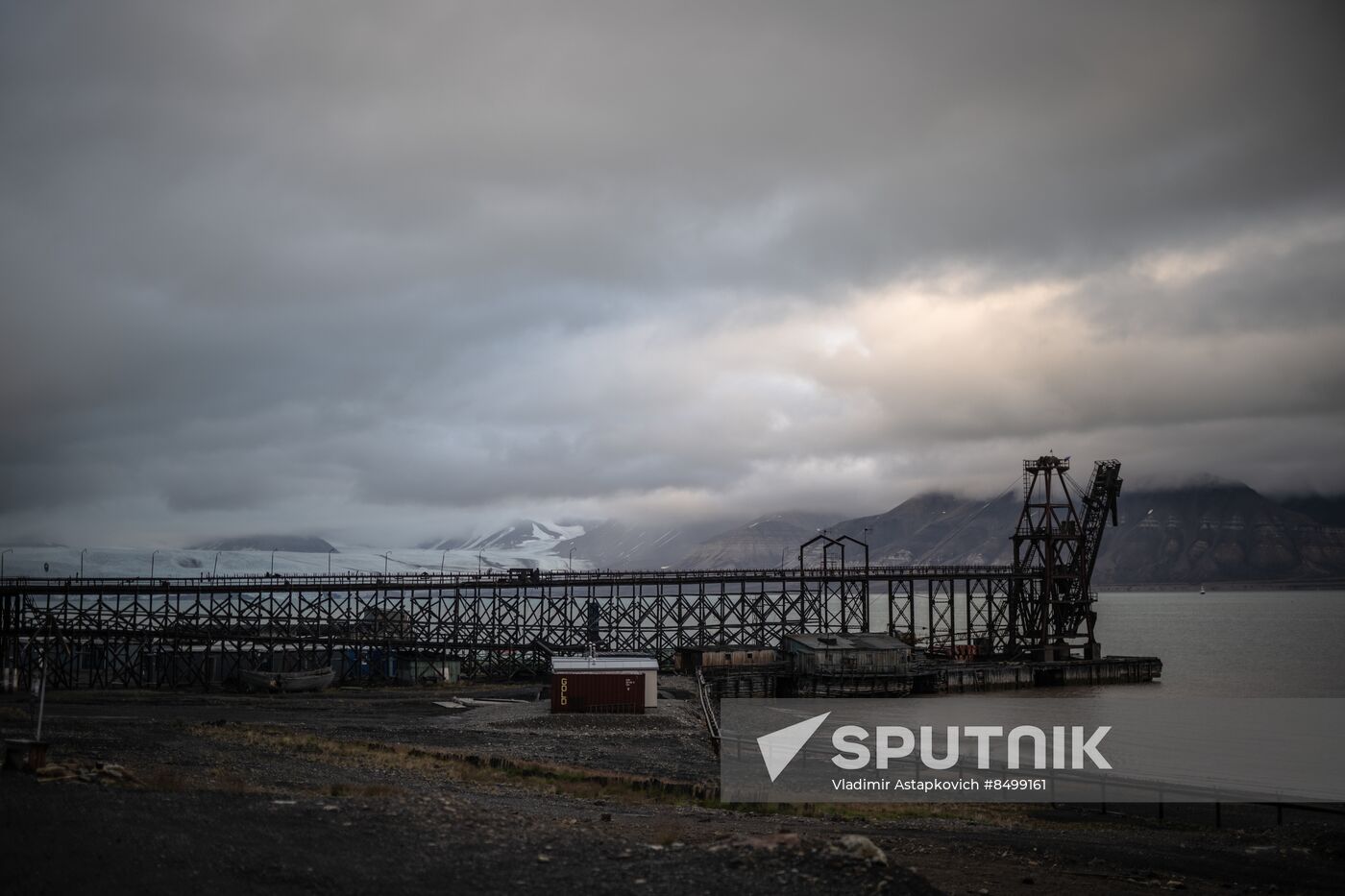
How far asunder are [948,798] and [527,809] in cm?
1781

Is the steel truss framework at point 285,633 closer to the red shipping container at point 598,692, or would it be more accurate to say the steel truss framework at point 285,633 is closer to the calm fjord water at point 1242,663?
the red shipping container at point 598,692

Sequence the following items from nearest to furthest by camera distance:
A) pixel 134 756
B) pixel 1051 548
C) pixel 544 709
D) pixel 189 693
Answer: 1. pixel 134 756
2. pixel 544 709
3. pixel 189 693
4. pixel 1051 548

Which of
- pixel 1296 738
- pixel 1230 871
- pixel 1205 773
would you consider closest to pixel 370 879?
pixel 1230 871

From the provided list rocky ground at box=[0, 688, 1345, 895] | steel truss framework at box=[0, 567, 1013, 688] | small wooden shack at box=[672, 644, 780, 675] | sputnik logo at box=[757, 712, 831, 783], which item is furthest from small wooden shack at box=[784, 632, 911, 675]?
rocky ground at box=[0, 688, 1345, 895]

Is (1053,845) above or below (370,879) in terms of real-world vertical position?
below

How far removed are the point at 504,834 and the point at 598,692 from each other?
3732 cm

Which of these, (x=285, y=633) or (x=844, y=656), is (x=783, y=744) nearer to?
(x=844, y=656)

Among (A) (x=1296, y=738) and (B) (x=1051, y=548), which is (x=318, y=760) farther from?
(B) (x=1051, y=548)

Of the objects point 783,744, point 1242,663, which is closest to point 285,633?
point 783,744

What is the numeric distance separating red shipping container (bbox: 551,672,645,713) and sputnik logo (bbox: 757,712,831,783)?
8.66 metres

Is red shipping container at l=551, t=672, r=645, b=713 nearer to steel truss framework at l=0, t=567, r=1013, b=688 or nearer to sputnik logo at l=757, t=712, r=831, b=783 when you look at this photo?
sputnik logo at l=757, t=712, r=831, b=783

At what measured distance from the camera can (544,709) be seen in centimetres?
6119

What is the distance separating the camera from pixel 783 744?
50719 millimetres

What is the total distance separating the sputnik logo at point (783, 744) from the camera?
44050mm
